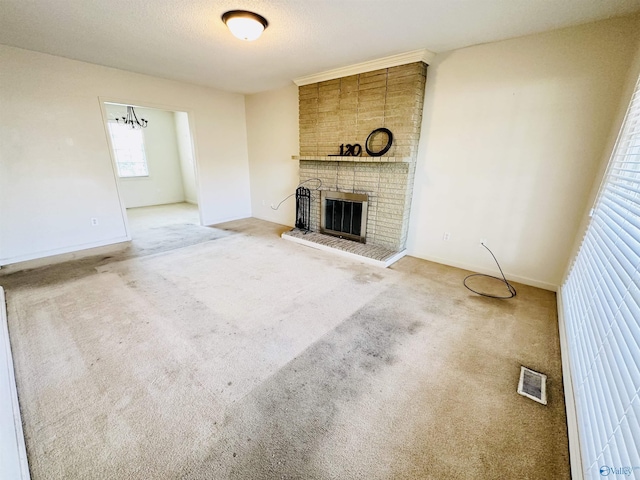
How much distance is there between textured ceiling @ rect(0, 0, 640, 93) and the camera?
2.07 metres

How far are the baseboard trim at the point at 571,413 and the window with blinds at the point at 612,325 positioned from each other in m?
0.04

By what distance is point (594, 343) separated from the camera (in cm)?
132

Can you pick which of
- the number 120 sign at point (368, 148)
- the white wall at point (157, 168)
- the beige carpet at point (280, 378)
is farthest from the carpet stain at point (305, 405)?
the white wall at point (157, 168)

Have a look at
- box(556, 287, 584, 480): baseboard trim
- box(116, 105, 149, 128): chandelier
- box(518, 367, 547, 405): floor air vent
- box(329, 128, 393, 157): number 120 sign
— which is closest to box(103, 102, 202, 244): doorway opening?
box(116, 105, 149, 128): chandelier

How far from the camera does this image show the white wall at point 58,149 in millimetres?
3094

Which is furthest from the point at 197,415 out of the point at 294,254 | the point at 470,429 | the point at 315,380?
the point at 294,254

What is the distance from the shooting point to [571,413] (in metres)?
1.37

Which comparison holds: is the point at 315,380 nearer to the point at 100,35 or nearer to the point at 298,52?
the point at 298,52

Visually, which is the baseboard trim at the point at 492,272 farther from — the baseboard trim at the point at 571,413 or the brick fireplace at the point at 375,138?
the baseboard trim at the point at 571,413

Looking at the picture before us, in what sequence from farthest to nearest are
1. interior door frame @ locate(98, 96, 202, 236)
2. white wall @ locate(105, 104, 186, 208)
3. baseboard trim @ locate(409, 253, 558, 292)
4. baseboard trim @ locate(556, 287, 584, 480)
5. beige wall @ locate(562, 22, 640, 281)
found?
1. white wall @ locate(105, 104, 186, 208)
2. interior door frame @ locate(98, 96, 202, 236)
3. baseboard trim @ locate(409, 253, 558, 292)
4. beige wall @ locate(562, 22, 640, 281)
5. baseboard trim @ locate(556, 287, 584, 480)

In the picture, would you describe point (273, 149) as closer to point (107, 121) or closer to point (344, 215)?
point (344, 215)

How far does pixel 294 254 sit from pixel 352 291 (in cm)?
125

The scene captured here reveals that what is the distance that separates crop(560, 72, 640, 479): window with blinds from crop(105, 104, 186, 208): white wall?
801 centimetres

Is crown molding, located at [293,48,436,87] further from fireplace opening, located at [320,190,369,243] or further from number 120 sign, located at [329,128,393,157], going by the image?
fireplace opening, located at [320,190,369,243]
